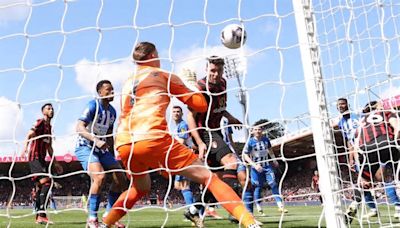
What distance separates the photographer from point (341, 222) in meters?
3.08

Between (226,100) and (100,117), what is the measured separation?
1486mm

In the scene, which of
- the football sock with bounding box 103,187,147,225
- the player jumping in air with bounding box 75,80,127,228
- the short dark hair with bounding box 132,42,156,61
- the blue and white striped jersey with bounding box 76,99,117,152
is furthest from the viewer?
the blue and white striped jersey with bounding box 76,99,117,152

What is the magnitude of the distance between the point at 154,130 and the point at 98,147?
73.2 inches

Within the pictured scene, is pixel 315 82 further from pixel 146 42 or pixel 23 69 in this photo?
pixel 23 69

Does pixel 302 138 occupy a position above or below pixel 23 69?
above

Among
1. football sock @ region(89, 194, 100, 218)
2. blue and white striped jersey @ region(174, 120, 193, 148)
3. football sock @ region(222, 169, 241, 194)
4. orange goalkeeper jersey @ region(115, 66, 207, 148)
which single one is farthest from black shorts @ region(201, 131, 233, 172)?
blue and white striped jersey @ region(174, 120, 193, 148)

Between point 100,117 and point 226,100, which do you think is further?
point 100,117

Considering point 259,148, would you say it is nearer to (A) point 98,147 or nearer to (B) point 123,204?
(A) point 98,147

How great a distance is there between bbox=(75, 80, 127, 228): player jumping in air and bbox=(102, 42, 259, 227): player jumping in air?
1.35 metres

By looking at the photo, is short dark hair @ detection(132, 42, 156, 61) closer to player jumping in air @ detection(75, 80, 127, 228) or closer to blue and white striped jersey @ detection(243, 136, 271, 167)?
player jumping in air @ detection(75, 80, 127, 228)

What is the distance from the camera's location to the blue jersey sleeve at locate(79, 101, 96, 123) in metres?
5.82

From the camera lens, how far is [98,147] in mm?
5434

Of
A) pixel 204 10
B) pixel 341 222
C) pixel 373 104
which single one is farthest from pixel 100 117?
pixel 341 222

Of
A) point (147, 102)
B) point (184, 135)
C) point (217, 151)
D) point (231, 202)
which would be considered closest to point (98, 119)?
point (217, 151)
